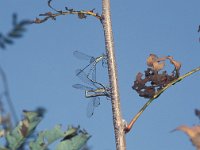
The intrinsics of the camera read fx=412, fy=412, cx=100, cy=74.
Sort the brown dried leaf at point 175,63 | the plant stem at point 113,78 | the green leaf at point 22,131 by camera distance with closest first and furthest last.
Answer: the green leaf at point 22,131, the plant stem at point 113,78, the brown dried leaf at point 175,63

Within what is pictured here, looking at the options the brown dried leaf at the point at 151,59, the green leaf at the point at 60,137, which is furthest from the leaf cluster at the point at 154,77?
the green leaf at the point at 60,137

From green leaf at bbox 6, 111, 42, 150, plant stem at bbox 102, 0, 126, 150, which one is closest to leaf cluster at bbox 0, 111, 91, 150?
green leaf at bbox 6, 111, 42, 150

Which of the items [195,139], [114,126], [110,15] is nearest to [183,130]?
[195,139]

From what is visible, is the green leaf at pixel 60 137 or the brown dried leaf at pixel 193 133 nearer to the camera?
the brown dried leaf at pixel 193 133

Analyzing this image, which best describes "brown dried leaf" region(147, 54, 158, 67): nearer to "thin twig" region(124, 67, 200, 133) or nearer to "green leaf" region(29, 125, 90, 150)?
"thin twig" region(124, 67, 200, 133)

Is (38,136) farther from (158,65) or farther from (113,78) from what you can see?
(158,65)

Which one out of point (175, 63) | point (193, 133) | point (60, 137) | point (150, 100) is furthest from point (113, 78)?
point (193, 133)

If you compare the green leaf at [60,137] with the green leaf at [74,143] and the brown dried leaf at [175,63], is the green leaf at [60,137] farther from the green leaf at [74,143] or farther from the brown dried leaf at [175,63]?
the brown dried leaf at [175,63]
